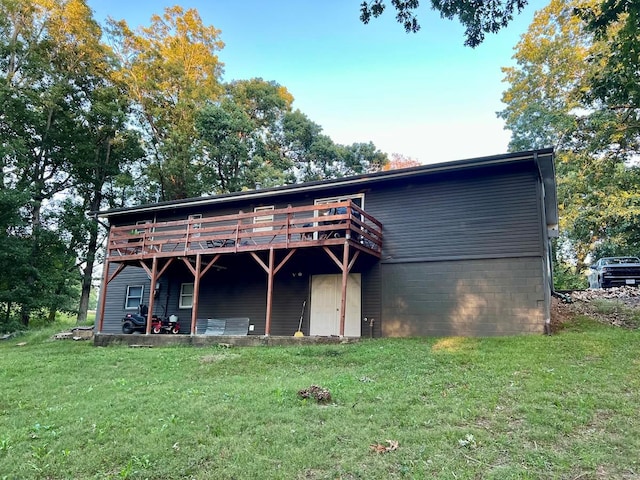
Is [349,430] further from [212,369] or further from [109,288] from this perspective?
[109,288]

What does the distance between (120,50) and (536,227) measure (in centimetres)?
2673

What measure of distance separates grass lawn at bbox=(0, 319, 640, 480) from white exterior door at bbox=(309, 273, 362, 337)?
4103mm

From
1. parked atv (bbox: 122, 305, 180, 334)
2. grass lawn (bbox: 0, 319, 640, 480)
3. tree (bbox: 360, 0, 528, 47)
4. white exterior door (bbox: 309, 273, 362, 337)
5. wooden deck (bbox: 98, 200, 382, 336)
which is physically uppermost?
tree (bbox: 360, 0, 528, 47)

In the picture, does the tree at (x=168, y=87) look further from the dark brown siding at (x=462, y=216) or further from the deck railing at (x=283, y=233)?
the dark brown siding at (x=462, y=216)

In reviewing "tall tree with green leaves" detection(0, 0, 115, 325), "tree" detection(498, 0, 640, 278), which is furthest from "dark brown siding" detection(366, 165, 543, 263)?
"tall tree with green leaves" detection(0, 0, 115, 325)

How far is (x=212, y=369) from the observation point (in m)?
8.75

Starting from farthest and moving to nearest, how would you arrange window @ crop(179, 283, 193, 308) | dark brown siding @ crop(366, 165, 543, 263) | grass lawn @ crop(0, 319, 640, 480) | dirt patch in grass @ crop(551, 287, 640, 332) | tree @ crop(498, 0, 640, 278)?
tree @ crop(498, 0, 640, 278)
window @ crop(179, 283, 193, 308)
dirt patch in grass @ crop(551, 287, 640, 332)
dark brown siding @ crop(366, 165, 543, 263)
grass lawn @ crop(0, 319, 640, 480)

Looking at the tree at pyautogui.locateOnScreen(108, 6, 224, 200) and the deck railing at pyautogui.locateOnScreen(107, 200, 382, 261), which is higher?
the tree at pyautogui.locateOnScreen(108, 6, 224, 200)

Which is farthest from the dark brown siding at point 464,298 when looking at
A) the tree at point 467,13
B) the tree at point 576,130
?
the tree at point 576,130

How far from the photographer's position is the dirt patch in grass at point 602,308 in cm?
1148

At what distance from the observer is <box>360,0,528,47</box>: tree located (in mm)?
7562

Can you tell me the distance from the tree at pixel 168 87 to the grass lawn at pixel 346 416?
19062mm

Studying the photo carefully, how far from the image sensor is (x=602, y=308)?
1271 cm

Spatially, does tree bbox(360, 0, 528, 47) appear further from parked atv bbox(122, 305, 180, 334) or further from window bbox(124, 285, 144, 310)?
window bbox(124, 285, 144, 310)
